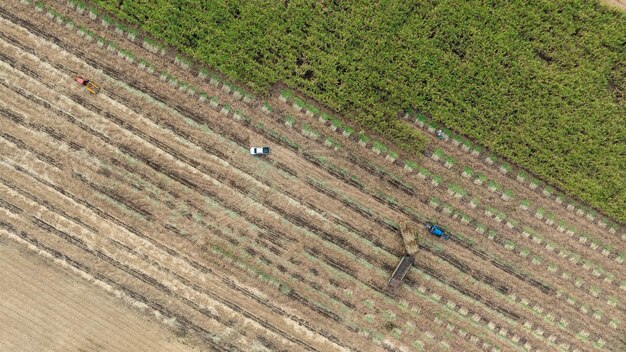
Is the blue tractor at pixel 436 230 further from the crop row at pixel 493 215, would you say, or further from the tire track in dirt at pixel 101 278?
the tire track in dirt at pixel 101 278

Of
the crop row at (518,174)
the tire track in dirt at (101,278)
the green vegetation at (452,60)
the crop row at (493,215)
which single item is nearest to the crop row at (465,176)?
the crop row at (493,215)

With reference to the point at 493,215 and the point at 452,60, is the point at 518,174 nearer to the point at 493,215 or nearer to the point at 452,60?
the point at 493,215

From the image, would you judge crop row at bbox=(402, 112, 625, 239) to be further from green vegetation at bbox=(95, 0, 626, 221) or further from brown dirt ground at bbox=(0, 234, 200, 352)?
brown dirt ground at bbox=(0, 234, 200, 352)

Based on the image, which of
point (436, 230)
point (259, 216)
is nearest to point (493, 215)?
point (436, 230)

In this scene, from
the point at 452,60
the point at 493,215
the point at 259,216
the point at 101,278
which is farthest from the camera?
the point at 493,215

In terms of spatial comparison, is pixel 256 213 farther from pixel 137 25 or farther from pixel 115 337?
pixel 137 25
